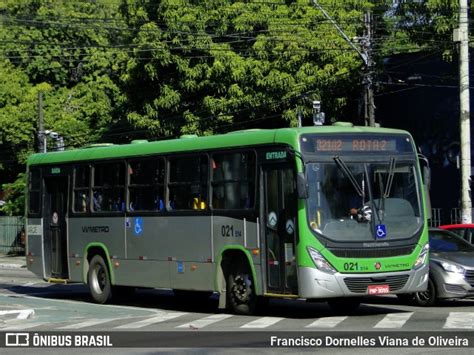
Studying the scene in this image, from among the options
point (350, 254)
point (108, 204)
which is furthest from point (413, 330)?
point (108, 204)

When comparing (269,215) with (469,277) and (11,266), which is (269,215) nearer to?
(469,277)

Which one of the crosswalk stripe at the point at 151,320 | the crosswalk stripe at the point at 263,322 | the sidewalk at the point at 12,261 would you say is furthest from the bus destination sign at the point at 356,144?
the sidewalk at the point at 12,261

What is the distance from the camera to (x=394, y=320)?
14312mm

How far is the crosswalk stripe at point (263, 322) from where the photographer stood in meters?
13.9

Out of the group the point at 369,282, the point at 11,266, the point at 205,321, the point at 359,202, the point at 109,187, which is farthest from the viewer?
the point at 11,266

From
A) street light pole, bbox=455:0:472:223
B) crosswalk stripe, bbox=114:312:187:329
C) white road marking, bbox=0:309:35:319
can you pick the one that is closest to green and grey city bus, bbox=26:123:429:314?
crosswalk stripe, bbox=114:312:187:329

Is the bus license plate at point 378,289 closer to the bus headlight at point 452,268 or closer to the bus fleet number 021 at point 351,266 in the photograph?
the bus fleet number 021 at point 351,266

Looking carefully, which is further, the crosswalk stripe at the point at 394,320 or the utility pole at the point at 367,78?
the utility pole at the point at 367,78

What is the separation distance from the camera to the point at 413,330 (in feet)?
42.2

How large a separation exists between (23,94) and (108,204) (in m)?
35.4

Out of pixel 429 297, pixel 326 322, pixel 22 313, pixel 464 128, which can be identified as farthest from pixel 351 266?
pixel 464 128

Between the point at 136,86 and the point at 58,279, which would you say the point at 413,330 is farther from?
the point at 136,86

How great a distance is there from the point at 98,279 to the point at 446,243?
7.39 meters

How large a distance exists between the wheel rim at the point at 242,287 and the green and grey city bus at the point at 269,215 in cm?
2
